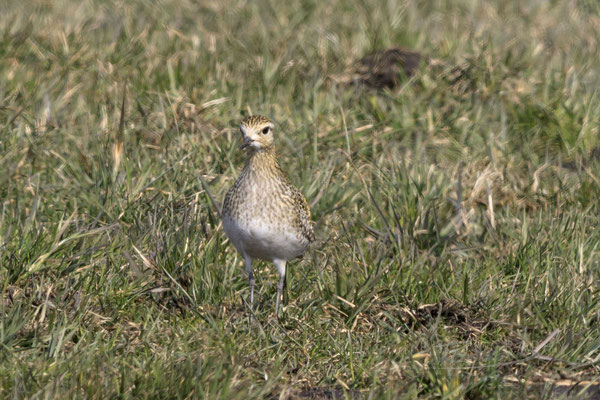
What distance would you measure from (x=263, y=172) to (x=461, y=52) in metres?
4.22

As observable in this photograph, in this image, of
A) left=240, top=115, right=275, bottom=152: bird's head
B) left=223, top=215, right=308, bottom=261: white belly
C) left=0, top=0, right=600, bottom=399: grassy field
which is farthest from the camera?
left=240, top=115, right=275, bottom=152: bird's head

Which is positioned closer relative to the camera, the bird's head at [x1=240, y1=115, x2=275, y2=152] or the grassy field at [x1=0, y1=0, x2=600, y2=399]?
the grassy field at [x1=0, y1=0, x2=600, y2=399]

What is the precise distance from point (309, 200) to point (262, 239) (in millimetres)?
1486

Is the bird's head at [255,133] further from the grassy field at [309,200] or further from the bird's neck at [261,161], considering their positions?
the grassy field at [309,200]

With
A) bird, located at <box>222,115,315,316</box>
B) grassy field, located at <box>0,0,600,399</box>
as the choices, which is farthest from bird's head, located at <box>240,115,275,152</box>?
grassy field, located at <box>0,0,600,399</box>

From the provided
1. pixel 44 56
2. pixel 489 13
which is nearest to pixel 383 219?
pixel 44 56

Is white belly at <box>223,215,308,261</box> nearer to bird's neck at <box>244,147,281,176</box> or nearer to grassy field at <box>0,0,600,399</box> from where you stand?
grassy field at <box>0,0,600,399</box>

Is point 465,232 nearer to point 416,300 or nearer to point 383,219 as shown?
point 383,219

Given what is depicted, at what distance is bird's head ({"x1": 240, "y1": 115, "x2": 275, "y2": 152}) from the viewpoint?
565 cm

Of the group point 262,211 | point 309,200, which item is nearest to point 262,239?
point 262,211

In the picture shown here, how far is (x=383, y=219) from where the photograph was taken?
20.9 feet

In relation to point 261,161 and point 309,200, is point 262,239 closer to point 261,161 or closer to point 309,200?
point 261,161

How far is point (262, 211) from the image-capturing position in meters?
5.57

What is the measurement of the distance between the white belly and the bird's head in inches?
17.7
